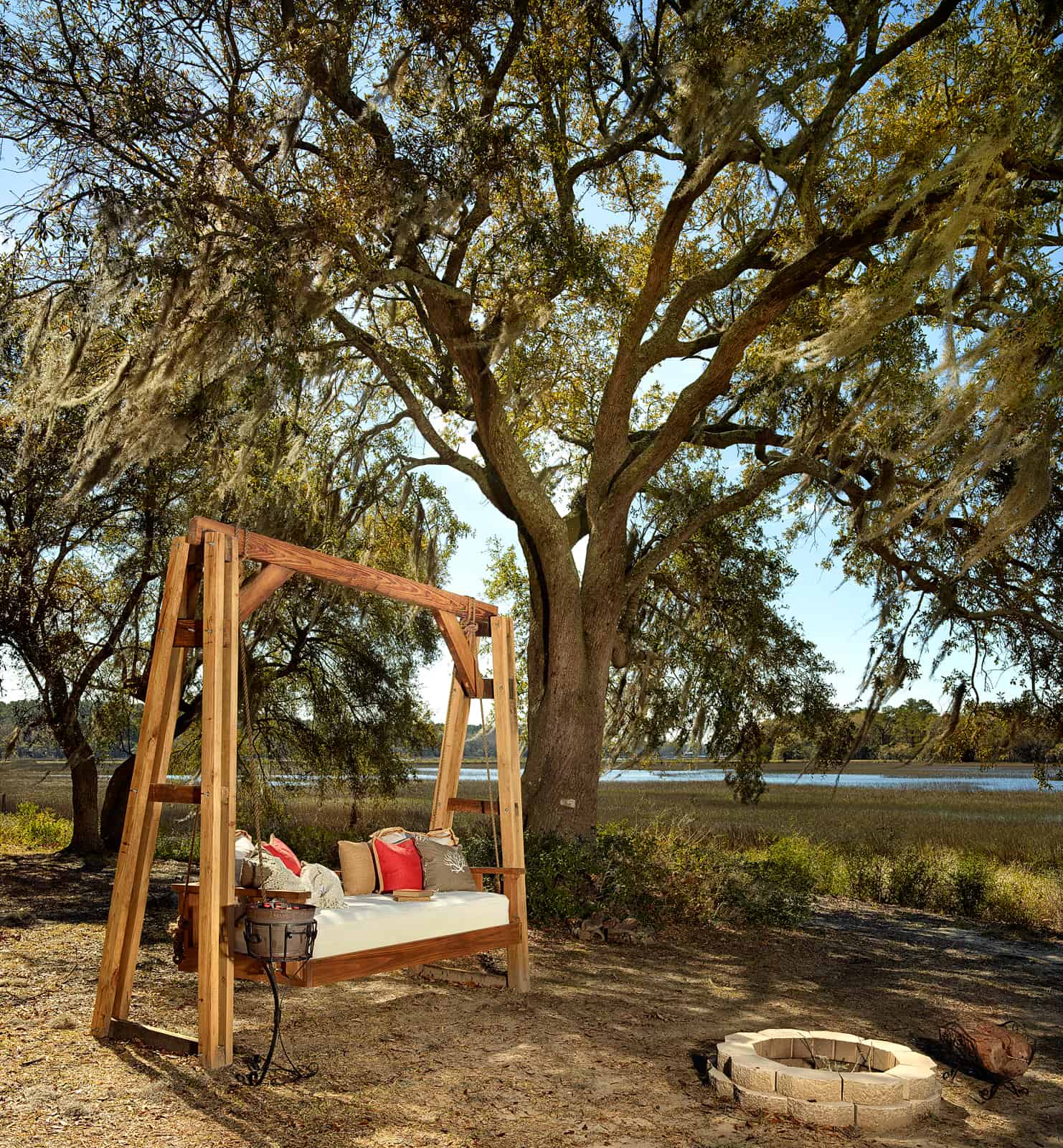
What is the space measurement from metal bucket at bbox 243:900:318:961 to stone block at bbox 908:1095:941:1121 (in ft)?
8.16

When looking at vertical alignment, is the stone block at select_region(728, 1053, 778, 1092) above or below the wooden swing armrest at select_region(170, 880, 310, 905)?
below

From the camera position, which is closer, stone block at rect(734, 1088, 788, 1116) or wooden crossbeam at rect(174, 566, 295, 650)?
stone block at rect(734, 1088, 788, 1116)

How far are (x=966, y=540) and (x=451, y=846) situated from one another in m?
6.24

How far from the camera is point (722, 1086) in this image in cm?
408

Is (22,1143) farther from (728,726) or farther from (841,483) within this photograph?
(728,726)

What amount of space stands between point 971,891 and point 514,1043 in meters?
7.00

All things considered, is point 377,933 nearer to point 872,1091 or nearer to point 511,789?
point 511,789

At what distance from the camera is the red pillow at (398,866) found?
5.82m

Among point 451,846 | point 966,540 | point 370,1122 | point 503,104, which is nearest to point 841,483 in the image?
point 966,540

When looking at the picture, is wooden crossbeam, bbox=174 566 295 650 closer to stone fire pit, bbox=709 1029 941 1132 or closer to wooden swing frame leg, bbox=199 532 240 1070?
wooden swing frame leg, bbox=199 532 240 1070

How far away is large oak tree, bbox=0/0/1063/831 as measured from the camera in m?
7.11

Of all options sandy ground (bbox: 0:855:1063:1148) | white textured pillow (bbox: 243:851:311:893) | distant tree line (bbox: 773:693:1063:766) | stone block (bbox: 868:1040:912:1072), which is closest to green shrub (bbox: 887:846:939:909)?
distant tree line (bbox: 773:693:1063:766)

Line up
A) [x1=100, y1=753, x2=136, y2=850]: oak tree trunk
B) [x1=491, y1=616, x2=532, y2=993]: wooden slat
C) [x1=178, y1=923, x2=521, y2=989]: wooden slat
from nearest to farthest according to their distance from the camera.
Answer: [x1=178, y1=923, x2=521, y2=989]: wooden slat < [x1=491, y1=616, x2=532, y2=993]: wooden slat < [x1=100, y1=753, x2=136, y2=850]: oak tree trunk

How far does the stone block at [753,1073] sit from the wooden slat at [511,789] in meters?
2.01
